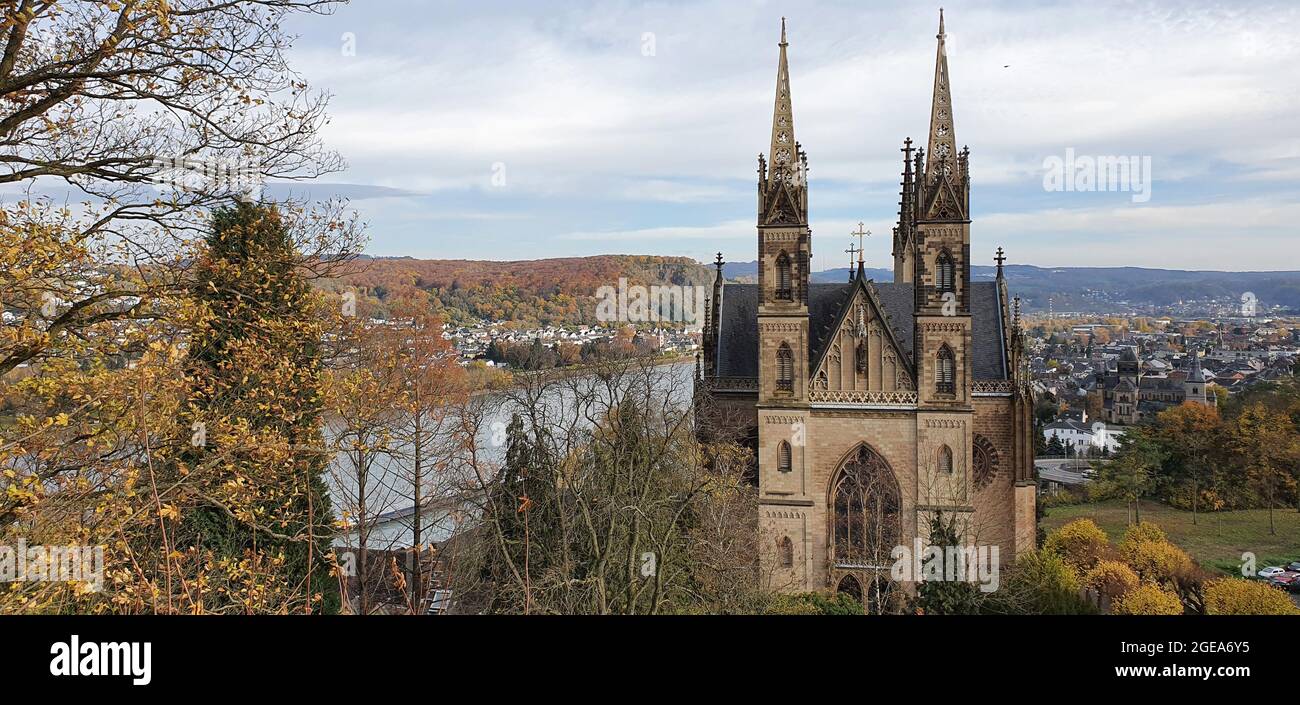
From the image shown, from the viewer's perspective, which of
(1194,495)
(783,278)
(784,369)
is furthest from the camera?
(1194,495)

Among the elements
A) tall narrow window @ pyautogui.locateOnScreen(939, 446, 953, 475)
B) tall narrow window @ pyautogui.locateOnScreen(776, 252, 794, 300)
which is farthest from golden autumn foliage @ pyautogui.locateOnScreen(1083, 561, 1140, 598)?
tall narrow window @ pyautogui.locateOnScreen(776, 252, 794, 300)

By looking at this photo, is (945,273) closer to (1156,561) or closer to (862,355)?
(862,355)

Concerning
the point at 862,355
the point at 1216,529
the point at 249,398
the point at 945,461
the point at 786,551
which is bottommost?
the point at 1216,529

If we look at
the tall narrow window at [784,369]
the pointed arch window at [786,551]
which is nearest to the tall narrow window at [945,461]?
the tall narrow window at [784,369]

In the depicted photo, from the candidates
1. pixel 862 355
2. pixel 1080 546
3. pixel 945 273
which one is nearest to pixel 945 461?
pixel 862 355

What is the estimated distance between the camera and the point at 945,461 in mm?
26750

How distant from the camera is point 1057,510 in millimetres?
51375

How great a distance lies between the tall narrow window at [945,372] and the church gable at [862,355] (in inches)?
33.3

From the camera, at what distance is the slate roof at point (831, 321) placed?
29219mm

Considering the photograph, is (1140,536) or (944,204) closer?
(944,204)

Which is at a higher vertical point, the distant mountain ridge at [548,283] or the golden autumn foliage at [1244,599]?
the distant mountain ridge at [548,283]

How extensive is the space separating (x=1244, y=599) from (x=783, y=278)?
1550cm

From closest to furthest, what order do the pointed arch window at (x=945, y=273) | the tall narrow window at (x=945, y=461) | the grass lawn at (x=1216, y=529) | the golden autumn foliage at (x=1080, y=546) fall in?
1. the pointed arch window at (x=945, y=273)
2. the tall narrow window at (x=945, y=461)
3. the golden autumn foliage at (x=1080, y=546)
4. the grass lawn at (x=1216, y=529)

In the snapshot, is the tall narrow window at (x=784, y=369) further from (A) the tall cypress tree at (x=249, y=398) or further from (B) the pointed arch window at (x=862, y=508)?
(A) the tall cypress tree at (x=249, y=398)
